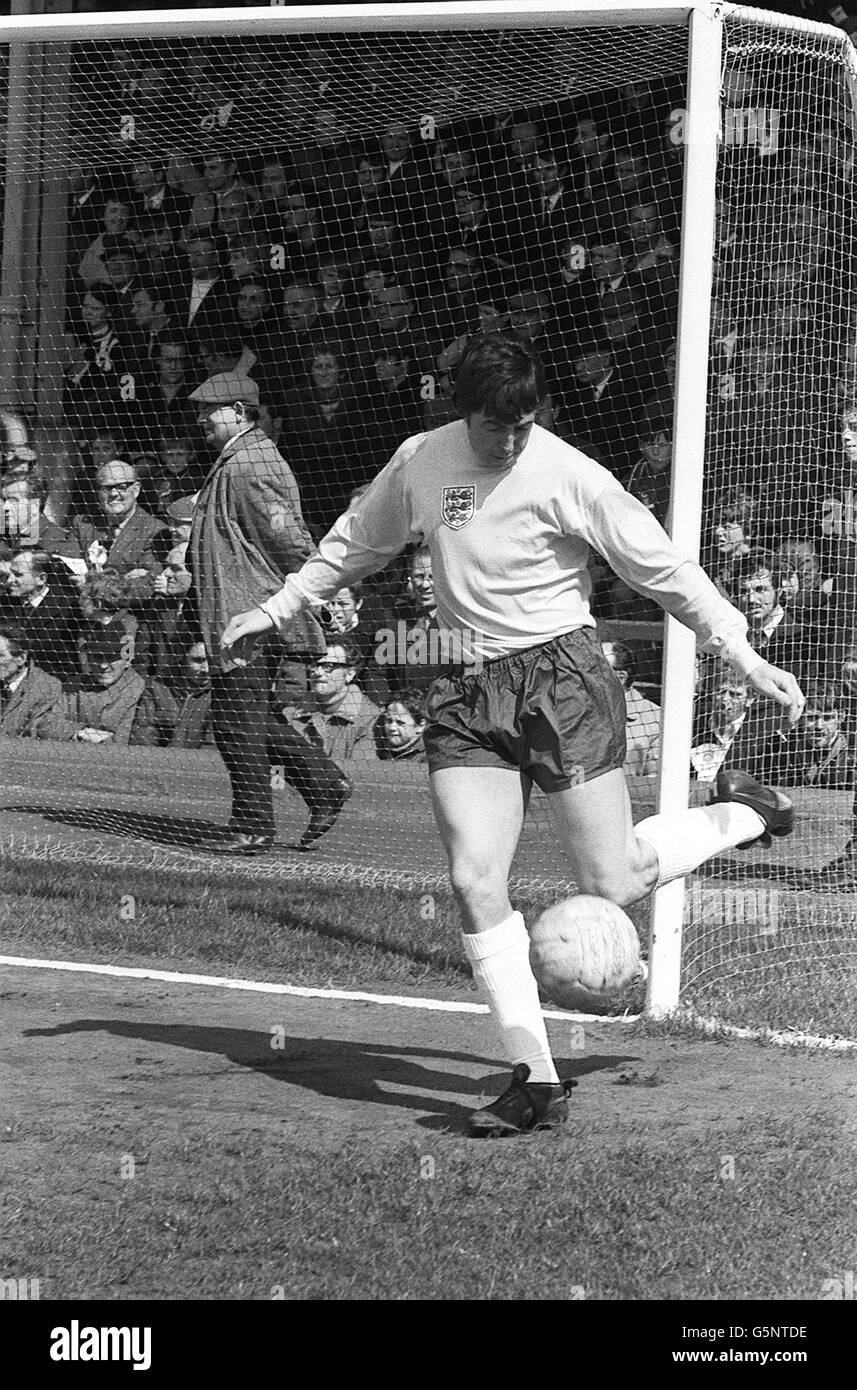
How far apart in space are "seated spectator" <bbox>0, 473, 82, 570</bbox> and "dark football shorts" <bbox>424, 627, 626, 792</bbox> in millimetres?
6548

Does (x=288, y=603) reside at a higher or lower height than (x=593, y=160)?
lower

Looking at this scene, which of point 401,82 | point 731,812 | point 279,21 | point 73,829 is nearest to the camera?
point 731,812

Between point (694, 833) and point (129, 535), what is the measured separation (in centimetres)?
629

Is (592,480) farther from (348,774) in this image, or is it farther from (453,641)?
(348,774)

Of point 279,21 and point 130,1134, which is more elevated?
point 279,21

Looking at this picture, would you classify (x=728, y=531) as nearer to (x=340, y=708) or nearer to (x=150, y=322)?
(x=340, y=708)

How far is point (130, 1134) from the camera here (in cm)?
511

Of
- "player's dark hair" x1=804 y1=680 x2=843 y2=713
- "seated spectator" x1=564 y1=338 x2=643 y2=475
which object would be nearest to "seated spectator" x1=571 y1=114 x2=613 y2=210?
"seated spectator" x1=564 y1=338 x2=643 y2=475

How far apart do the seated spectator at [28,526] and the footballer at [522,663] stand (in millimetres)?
6425

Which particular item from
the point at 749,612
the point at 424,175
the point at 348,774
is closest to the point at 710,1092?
the point at 749,612

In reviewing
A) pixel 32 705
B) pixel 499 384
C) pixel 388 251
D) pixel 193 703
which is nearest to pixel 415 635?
pixel 193 703

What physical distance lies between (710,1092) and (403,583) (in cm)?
597

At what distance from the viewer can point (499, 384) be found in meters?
4.93

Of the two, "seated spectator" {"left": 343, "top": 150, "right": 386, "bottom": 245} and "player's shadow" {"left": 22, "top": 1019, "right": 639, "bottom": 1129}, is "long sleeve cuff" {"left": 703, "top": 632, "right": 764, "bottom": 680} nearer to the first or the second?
"player's shadow" {"left": 22, "top": 1019, "right": 639, "bottom": 1129}
